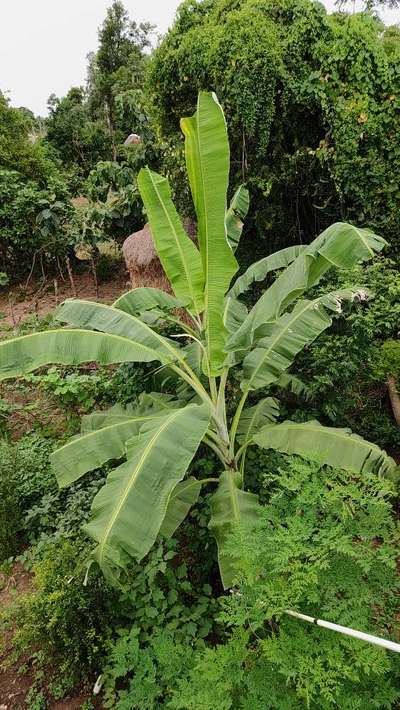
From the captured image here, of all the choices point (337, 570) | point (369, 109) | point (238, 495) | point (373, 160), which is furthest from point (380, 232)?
point (337, 570)

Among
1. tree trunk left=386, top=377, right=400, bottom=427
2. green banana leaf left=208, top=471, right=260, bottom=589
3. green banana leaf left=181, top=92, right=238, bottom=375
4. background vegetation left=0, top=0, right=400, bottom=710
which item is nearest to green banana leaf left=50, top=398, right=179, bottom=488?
background vegetation left=0, top=0, right=400, bottom=710

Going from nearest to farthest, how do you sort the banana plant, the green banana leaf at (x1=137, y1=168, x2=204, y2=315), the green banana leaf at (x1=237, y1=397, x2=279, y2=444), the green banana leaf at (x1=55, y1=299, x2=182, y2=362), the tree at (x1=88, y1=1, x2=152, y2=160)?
the banana plant, the green banana leaf at (x1=137, y1=168, x2=204, y2=315), the green banana leaf at (x1=55, y1=299, x2=182, y2=362), the green banana leaf at (x1=237, y1=397, x2=279, y2=444), the tree at (x1=88, y1=1, x2=152, y2=160)

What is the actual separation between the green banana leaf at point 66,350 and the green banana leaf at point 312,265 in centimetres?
66

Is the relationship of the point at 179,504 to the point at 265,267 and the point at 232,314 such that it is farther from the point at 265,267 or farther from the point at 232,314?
the point at 265,267

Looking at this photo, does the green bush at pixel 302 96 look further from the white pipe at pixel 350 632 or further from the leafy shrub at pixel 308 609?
the white pipe at pixel 350 632

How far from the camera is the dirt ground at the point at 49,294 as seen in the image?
8.13 metres

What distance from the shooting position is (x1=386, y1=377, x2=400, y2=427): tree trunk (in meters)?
4.05

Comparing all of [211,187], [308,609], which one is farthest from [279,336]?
[308,609]

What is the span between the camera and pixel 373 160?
17.1ft

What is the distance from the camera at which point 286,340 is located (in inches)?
123

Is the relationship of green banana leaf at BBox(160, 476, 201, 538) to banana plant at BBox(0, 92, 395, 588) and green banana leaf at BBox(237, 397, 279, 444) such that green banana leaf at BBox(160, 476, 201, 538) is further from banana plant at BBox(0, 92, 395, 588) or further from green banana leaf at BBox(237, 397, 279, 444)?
green banana leaf at BBox(237, 397, 279, 444)

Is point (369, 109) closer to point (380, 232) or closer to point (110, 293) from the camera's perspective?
point (380, 232)

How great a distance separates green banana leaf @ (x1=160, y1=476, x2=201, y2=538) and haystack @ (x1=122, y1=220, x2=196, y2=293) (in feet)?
13.9

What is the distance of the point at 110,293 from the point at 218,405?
582 centimetres
